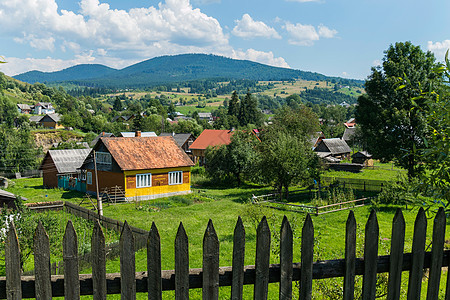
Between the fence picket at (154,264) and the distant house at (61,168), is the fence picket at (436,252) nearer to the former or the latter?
the fence picket at (154,264)

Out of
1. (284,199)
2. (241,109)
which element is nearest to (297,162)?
(284,199)

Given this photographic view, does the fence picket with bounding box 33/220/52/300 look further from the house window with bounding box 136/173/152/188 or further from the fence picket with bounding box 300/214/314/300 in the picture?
the house window with bounding box 136/173/152/188

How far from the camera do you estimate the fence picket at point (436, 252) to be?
3.70 m

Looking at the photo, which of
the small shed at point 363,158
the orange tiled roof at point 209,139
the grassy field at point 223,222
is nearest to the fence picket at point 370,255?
the grassy field at point 223,222

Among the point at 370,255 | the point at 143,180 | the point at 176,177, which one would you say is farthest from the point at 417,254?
the point at 176,177

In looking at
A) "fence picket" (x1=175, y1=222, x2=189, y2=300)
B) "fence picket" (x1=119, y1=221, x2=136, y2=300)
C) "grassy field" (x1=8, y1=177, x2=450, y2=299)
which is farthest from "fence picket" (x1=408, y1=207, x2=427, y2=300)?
"grassy field" (x1=8, y1=177, x2=450, y2=299)


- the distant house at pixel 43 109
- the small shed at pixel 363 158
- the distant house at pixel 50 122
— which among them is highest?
the distant house at pixel 43 109

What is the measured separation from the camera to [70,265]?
10.1 ft

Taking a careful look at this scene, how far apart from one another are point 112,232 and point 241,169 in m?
26.3

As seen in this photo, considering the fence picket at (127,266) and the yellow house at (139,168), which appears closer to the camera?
the fence picket at (127,266)

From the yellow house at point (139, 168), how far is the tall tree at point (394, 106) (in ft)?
56.4

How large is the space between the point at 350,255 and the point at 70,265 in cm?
247

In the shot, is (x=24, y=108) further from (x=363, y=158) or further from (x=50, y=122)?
(x=363, y=158)

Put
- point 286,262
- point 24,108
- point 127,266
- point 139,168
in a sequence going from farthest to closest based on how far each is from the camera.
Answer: point 24,108
point 139,168
point 286,262
point 127,266
